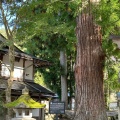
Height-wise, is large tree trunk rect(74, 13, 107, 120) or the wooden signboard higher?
large tree trunk rect(74, 13, 107, 120)

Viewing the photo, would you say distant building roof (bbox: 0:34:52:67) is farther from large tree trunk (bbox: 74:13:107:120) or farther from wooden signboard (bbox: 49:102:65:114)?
large tree trunk (bbox: 74:13:107:120)

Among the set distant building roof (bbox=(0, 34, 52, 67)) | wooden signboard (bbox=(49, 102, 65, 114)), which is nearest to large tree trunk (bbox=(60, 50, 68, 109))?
distant building roof (bbox=(0, 34, 52, 67))

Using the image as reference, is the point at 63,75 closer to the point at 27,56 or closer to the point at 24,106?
the point at 27,56

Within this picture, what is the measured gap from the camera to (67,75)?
22.0 meters

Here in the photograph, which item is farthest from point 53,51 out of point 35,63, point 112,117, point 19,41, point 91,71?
point 91,71

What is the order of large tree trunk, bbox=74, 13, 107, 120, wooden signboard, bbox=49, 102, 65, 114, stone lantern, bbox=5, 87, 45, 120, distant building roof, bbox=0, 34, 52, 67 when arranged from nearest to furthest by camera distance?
large tree trunk, bbox=74, 13, 107, 120
stone lantern, bbox=5, 87, 45, 120
wooden signboard, bbox=49, 102, 65, 114
distant building roof, bbox=0, 34, 52, 67

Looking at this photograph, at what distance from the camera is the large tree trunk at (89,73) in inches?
302

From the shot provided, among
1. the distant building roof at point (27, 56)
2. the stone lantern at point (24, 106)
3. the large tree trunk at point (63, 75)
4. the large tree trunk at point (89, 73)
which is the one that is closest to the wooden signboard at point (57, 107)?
the stone lantern at point (24, 106)

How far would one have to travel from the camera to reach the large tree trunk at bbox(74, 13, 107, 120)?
25.2 feet

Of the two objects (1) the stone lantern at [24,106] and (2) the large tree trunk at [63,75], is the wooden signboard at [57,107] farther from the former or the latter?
(2) the large tree trunk at [63,75]

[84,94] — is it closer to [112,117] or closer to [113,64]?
[113,64]

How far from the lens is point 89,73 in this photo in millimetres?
7918

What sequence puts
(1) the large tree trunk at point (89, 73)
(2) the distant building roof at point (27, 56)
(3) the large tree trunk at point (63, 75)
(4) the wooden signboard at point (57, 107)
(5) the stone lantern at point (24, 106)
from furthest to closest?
1. (3) the large tree trunk at point (63, 75)
2. (2) the distant building roof at point (27, 56)
3. (4) the wooden signboard at point (57, 107)
4. (5) the stone lantern at point (24, 106)
5. (1) the large tree trunk at point (89, 73)

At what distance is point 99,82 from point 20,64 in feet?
32.0
